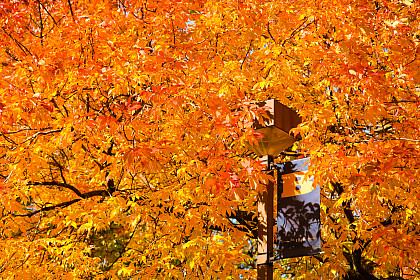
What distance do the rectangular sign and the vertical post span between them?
101 mm

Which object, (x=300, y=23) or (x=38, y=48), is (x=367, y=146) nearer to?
(x=300, y=23)

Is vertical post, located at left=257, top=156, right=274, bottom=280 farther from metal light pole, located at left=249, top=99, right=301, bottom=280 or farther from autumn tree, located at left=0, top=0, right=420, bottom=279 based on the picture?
autumn tree, located at left=0, top=0, right=420, bottom=279

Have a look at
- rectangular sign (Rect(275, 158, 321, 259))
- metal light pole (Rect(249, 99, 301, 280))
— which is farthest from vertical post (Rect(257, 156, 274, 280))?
rectangular sign (Rect(275, 158, 321, 259))

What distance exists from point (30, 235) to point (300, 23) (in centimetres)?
586

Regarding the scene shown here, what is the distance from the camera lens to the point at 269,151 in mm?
5957

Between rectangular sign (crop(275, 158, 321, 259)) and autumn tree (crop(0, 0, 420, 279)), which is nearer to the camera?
rectangular sign (crop(275, 158, 321, 259))

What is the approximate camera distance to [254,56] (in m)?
8.02

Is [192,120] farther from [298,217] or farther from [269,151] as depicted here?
[298,217]

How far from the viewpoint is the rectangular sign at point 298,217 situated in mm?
5301

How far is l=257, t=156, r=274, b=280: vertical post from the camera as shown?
17.6ft

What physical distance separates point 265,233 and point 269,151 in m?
0.97

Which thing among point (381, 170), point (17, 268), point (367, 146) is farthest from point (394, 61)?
point (17, 268)

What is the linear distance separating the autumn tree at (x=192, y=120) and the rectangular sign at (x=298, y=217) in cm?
27

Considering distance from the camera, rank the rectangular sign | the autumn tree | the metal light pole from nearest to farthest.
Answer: the rectangular sign
the metal light pole
the autumn tree
